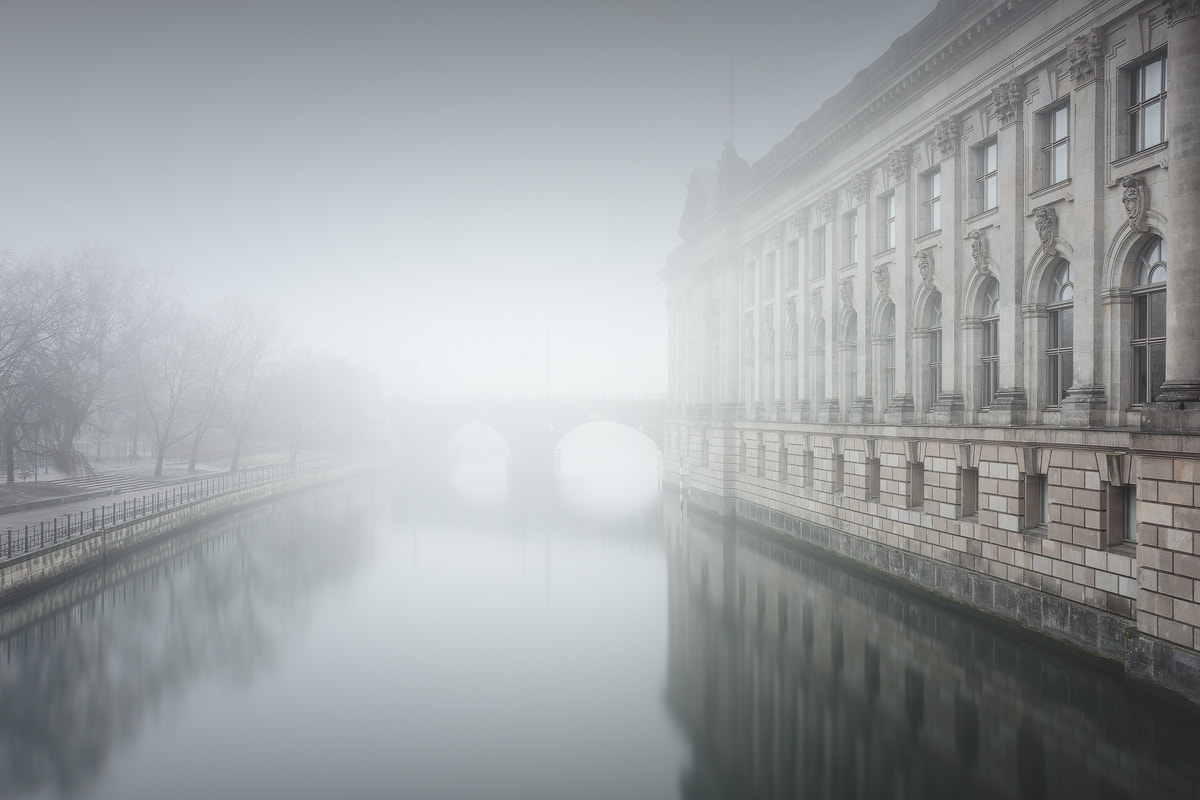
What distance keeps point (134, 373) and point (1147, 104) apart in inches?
2348

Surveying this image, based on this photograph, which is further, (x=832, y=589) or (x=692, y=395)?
(x=692, y=395)

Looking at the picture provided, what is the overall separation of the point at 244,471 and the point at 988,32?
196 ft

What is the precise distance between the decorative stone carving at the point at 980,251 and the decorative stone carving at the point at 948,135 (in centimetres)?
304

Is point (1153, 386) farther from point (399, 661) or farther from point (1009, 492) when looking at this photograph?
point (399, 661)

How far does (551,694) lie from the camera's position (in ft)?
54.1

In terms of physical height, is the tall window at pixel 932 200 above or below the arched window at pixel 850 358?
above

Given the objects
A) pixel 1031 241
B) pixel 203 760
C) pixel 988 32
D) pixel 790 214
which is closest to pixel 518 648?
pixel 203 760

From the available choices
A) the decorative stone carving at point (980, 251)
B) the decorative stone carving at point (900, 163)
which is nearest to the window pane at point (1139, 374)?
the decorative stone carving at point (980, 251)

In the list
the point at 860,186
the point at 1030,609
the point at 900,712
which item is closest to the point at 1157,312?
the point at 1030,609

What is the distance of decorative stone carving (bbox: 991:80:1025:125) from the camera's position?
790 inches

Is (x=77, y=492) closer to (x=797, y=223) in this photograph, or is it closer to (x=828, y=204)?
(x=797, y=223)

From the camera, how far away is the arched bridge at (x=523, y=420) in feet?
281

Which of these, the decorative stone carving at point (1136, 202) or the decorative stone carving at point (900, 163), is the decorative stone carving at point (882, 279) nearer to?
the decorative stone carving at point (900, 163)

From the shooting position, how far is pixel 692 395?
181 ft
